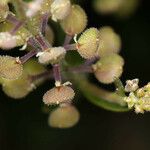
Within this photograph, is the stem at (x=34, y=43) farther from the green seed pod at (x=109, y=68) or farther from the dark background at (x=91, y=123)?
the dark background at (x=91, y=123)

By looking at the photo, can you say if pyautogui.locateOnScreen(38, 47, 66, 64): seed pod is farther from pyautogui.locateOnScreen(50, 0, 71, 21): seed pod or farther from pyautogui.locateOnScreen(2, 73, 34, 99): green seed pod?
pyautogui.locateOnScreen(2, 73, 34, 99): green seed pod

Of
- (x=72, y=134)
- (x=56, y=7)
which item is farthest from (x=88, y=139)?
(x=56, y=7)

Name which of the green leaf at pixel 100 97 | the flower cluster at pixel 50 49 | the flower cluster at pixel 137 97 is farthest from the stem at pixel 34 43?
the green leaf at pixel 100 97

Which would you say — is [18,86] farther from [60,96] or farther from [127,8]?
[127,8]

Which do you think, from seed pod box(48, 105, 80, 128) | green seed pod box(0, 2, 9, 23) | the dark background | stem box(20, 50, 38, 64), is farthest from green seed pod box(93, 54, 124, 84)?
the dark background

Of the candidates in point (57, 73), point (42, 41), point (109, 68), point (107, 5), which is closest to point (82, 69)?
point (109, 68)

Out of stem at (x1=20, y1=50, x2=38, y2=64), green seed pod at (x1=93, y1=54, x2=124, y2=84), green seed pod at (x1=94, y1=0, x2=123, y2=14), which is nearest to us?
stem at (x1=20, y1=50, x2=38, y2=64)
